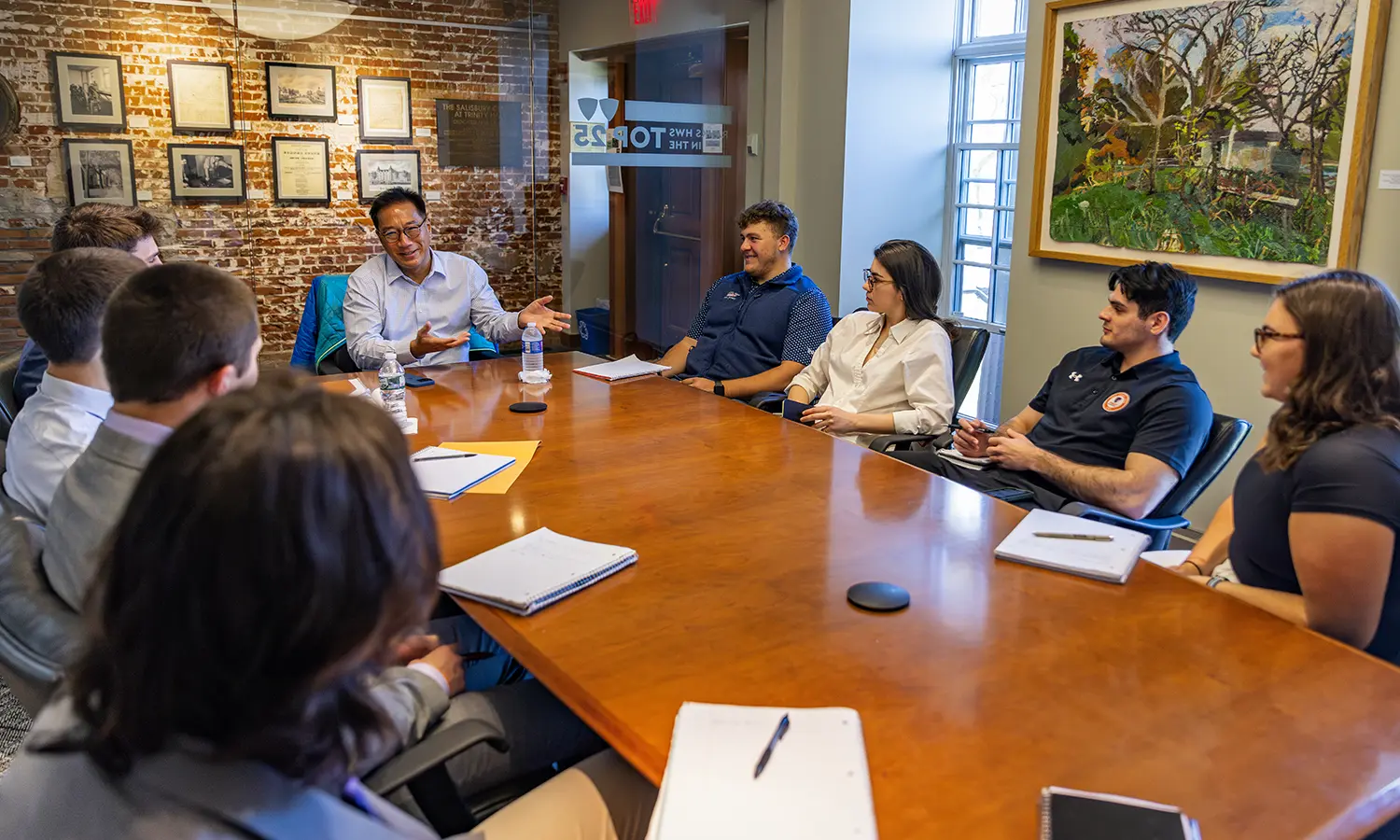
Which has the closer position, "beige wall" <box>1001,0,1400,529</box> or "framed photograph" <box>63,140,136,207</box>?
"beige wall" <box>1001,0,1400,529</box>

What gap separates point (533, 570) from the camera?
1807 millimetres

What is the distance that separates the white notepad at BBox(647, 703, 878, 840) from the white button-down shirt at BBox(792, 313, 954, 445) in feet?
6.56

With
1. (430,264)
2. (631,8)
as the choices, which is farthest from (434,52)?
(430,264)

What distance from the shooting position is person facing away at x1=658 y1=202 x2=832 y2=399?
386cm

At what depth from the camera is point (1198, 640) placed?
156 cm

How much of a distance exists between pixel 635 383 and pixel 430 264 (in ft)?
4.03

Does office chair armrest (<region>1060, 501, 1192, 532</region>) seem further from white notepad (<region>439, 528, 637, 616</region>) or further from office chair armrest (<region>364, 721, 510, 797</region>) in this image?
office chair armrest (<region>364, 721, 510, 797</region>)

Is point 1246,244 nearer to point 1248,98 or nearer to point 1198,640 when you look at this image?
point 1248,98

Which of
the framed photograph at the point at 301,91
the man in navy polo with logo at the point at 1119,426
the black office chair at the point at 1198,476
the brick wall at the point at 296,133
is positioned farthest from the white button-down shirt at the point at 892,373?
the framed photograph at the point at 301,91

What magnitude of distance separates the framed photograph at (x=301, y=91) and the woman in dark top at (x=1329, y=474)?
4520mm

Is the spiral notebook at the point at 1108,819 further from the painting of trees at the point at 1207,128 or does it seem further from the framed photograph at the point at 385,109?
the framed photograph at the point at 385,109

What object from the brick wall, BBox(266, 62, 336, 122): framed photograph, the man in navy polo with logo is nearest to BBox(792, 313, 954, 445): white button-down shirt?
the man in navy polo with logo

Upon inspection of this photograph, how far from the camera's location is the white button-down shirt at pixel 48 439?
193 centimetres

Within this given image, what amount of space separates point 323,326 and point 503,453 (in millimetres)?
2056
